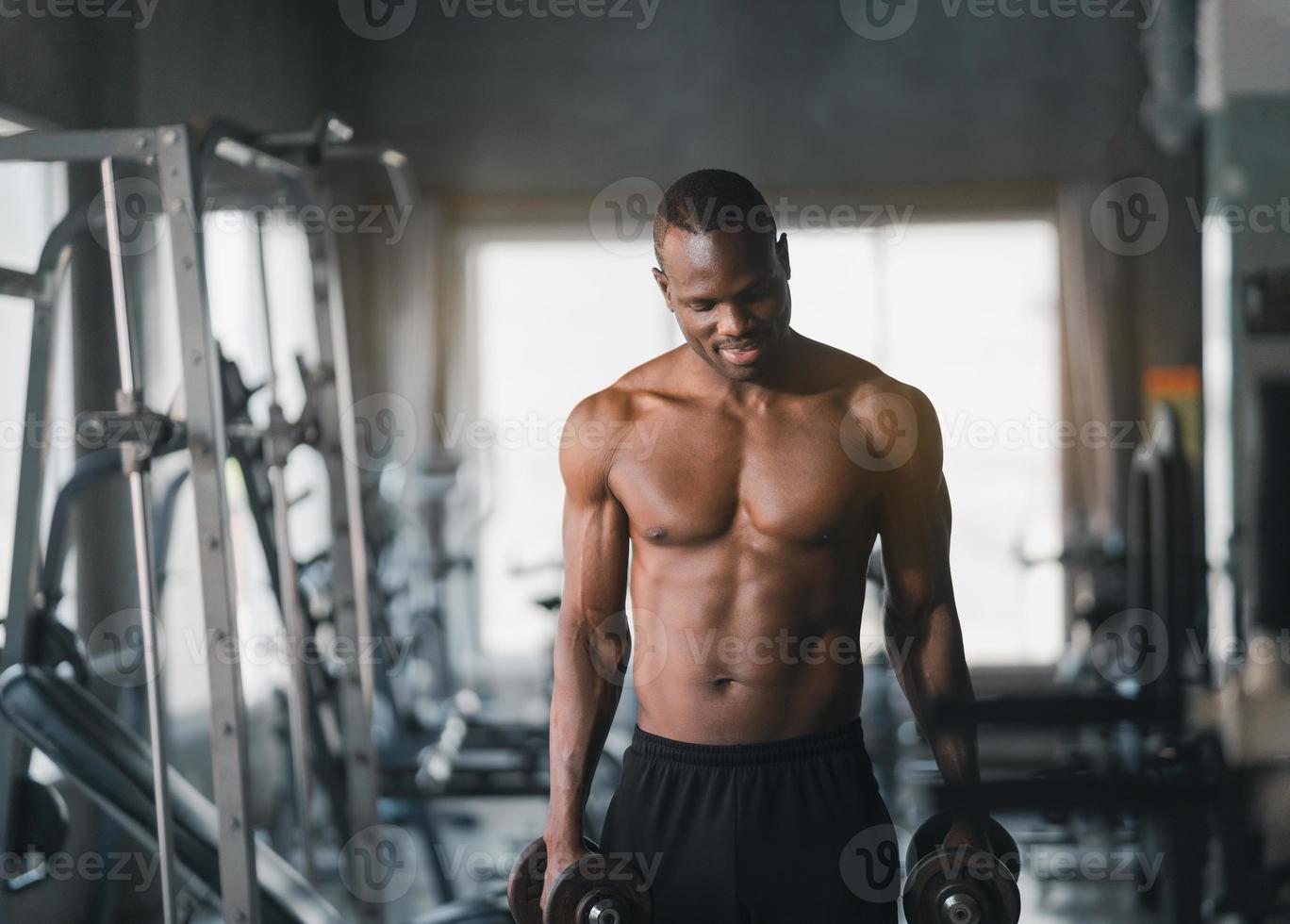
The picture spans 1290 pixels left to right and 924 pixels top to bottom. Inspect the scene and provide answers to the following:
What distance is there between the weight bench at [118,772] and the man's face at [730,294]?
4.91 feet

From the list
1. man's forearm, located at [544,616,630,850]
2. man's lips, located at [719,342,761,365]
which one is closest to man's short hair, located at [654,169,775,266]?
man's lips, located at [719,342,761,365]

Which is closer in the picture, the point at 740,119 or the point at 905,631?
the point at 905,631

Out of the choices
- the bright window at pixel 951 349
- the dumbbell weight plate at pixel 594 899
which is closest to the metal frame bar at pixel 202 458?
the dumbbell weight plate at pixel 594 899

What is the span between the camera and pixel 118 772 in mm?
2113

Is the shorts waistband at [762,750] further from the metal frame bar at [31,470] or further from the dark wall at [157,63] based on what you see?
the dark wall at [157,63]

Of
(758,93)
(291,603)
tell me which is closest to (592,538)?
(291,603)

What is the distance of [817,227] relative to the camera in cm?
539

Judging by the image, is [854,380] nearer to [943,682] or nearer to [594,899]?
[943,682]

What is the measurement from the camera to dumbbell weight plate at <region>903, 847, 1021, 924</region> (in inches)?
49.5

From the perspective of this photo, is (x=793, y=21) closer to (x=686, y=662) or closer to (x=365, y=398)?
(x=365, y=398)

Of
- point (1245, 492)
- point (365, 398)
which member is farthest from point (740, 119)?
point (1245, 492)

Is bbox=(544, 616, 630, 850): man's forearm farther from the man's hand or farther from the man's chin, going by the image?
the man's chin

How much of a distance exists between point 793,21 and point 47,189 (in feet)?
11.3

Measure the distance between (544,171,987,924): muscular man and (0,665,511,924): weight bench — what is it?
3.55ft
